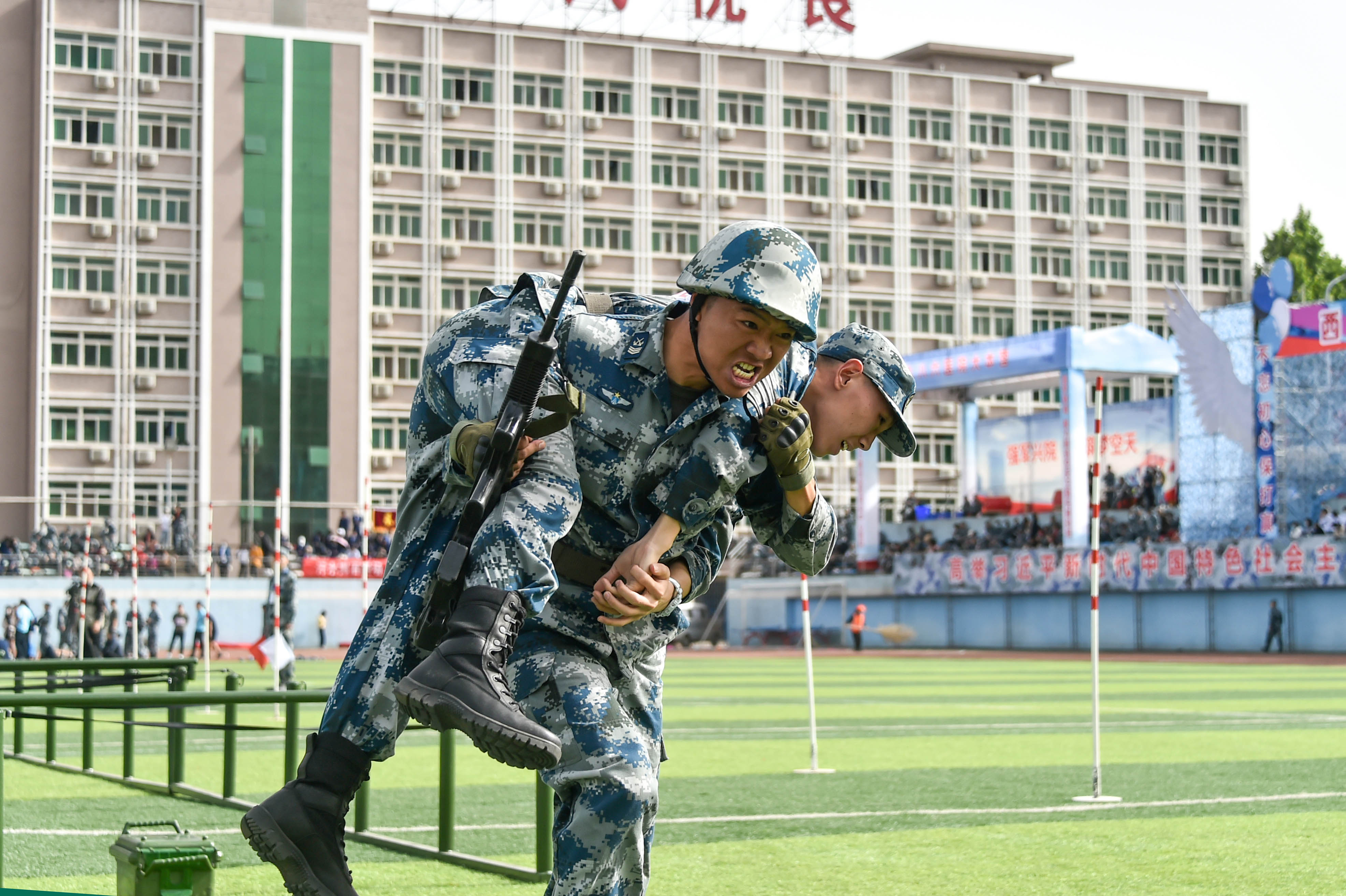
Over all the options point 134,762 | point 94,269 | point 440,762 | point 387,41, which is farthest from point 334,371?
point 440,762

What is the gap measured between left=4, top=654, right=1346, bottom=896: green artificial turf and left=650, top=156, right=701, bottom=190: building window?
4886cm

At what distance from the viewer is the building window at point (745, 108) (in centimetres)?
6919

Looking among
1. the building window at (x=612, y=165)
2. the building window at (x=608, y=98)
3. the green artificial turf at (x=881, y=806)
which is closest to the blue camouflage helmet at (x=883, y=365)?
the green artificial turf at (x=881, y=806)

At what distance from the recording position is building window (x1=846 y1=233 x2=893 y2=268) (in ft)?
230

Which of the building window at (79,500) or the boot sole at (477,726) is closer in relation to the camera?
the boot sole at (477,726)

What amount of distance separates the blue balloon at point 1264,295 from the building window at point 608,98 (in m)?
31.2

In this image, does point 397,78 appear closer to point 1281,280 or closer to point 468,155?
point 468,155

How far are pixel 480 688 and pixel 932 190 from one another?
230ft

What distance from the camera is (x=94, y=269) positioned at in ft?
200

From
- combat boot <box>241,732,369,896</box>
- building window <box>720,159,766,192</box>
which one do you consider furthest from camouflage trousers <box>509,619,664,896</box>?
building window <box>720,159,766,192</box>

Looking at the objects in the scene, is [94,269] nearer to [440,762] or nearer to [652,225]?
[652,225]

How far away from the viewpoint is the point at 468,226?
65938mm

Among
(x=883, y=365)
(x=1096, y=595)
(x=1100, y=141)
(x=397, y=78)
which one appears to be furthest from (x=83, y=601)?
(x=1100, y=141)

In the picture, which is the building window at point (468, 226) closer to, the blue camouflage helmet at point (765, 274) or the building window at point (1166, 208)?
the building window at point (1166, 208)
